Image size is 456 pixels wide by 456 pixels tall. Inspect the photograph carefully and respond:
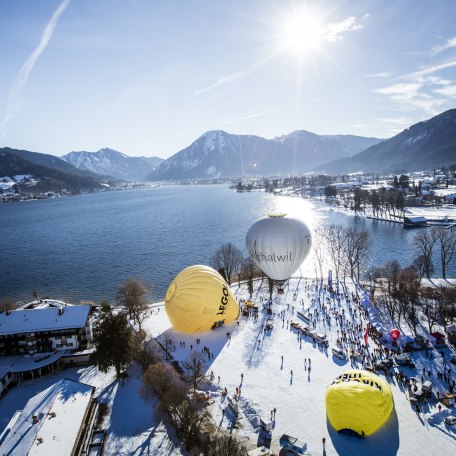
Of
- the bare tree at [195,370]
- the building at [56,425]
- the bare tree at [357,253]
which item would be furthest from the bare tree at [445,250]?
the building at [56,425]

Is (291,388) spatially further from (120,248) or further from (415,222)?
(415,222)

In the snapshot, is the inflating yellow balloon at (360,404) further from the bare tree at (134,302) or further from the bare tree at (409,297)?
the bare tree at (134,302)

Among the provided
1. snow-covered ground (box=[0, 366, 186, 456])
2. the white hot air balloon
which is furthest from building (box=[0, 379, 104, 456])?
the white hot air balloon

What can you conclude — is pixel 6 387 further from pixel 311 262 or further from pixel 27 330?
pixel 311 262

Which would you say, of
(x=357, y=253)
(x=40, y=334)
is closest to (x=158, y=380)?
(x=40, y=334)

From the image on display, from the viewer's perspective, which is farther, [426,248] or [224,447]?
[426,248]

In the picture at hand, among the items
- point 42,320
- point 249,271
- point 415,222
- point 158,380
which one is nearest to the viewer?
point 158,380

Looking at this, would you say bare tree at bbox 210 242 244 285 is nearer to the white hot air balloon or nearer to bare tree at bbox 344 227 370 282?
the white hot air balloon
